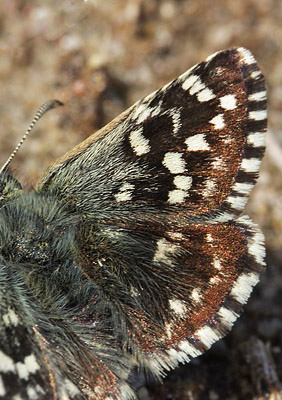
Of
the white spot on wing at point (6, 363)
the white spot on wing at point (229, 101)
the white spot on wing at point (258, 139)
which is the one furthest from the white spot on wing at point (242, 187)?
the white spot on wing at point (6, 363)

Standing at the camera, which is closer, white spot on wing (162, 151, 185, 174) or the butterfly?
the butterfly

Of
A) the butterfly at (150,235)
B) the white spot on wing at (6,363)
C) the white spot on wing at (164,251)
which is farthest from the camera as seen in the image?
the white spot on wing at (164,251)

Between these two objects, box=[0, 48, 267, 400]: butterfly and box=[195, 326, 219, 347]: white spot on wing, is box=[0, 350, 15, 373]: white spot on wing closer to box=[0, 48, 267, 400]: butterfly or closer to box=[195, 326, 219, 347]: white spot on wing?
box=[0, 48, 267, 400]: butterfly

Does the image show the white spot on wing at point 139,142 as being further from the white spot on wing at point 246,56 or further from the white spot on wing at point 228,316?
the white spot on wing at point 228,316

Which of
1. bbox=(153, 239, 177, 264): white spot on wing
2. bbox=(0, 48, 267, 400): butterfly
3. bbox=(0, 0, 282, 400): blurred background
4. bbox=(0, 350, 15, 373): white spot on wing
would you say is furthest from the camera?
bbox=(0, 0, 282, 400): blurred background

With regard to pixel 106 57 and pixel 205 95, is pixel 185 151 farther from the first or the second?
pixel 106 57

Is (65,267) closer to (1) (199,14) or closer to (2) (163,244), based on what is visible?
(2) (163,244)

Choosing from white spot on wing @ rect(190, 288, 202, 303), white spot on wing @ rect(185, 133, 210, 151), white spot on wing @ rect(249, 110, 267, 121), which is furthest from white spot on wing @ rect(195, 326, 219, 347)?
white spot on wing @ rect(249, 110, 267, 121)

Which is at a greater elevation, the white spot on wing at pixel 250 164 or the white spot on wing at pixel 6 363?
the white spot on wing at pixel 250 164
